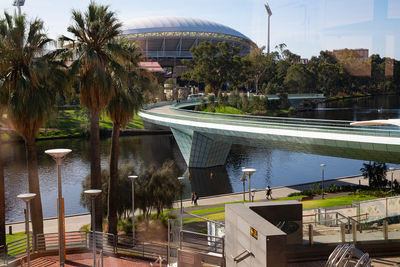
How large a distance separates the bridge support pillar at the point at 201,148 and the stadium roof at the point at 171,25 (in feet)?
278

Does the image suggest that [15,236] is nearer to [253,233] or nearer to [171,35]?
Result: [253,233]

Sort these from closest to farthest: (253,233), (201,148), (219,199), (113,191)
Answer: (253,233), (113,191), (219,199), (201,148)

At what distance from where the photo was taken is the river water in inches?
1368

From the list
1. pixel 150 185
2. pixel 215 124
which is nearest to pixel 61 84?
pixel 150 185

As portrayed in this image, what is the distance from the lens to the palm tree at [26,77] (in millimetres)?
16375

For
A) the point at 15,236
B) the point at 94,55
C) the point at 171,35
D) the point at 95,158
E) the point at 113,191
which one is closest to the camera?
the point at 94,55

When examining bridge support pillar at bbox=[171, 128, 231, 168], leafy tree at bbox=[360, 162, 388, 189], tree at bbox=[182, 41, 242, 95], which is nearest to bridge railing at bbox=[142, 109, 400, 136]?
bridge support pillar at bbox=[171, 128, 231, 168]

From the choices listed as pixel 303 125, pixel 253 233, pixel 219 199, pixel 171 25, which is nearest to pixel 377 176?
pixel 303 125

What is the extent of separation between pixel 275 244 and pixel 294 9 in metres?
25.1

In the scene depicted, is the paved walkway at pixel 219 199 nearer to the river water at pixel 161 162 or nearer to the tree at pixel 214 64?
the river water at pixel 161 162

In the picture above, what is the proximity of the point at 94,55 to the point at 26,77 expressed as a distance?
2.94 metres

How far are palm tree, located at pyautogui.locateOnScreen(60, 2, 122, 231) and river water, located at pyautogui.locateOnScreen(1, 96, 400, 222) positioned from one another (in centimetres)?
1338

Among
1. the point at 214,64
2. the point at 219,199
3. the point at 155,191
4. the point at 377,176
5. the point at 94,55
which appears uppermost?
the point at 214,64

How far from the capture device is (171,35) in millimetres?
→ 125562
